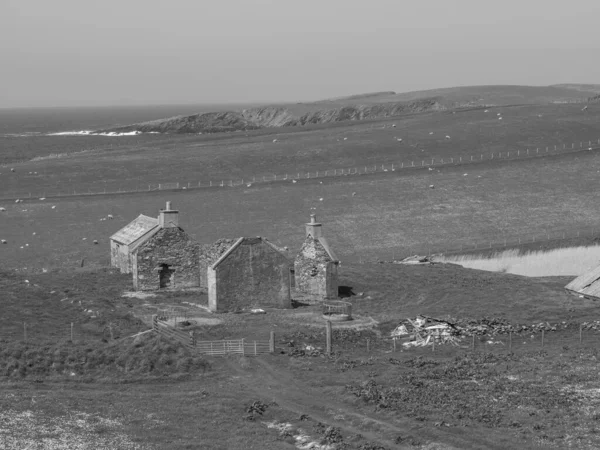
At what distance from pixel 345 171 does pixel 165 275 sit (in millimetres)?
61393

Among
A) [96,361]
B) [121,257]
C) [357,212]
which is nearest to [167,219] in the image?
[121,257]

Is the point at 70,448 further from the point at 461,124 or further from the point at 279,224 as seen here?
the point at 461,124

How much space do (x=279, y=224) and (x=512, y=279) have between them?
32704 millimetres

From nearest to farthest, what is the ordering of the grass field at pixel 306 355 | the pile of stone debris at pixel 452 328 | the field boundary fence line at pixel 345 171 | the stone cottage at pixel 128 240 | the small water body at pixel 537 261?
the grass field at pixel 306 355 < the pile of stone debris at pixel 452 328 < the stone cottage at pixel 128 240 < the small water body at pixel 537 261 < the field boundary fence line at pixel 345 171

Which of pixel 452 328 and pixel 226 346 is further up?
pixel 226 346

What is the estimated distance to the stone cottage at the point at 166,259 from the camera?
56.0 metres

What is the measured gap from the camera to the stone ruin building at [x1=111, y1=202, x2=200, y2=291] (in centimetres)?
5600

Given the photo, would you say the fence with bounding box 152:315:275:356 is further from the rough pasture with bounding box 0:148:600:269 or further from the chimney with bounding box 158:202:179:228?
the rough pasture with bounding box 0:148:600:269

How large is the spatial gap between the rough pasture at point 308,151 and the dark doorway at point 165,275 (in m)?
56.3

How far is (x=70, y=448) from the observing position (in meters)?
29.1

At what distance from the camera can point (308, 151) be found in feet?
430

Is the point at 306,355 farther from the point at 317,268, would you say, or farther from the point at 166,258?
the point at 166,258

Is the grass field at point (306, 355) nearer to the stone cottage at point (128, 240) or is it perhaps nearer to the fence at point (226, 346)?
the fence at point (226, 346)

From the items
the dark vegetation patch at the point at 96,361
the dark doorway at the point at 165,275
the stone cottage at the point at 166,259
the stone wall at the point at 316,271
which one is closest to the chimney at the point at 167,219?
the stone cottage at the point at 166,259
